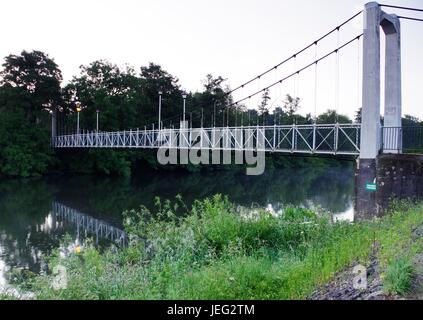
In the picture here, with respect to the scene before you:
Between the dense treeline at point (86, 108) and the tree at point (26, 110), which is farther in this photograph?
the dense treeline at point (86, 108)

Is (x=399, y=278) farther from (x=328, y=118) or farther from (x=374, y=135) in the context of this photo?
(x=328, y=118)

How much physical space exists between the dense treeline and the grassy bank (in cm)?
1871

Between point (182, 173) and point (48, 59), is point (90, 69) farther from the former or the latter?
point (182, 173)

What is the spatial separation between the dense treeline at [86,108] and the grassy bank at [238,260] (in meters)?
18.7

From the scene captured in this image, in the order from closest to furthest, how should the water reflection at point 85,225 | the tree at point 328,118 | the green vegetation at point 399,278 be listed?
the green vegetation at point 399,278, the water reflection at point 85,225, the tree at point 328,118

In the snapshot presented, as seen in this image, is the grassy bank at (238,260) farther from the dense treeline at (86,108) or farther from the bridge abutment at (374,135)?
the dense treeline at (86,108)

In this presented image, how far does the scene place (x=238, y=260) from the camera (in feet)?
14.6

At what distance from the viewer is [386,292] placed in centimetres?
281

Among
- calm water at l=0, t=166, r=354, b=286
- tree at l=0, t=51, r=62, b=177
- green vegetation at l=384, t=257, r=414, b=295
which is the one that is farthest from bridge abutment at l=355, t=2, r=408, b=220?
tree at l=0, t=51, r=62, b=177

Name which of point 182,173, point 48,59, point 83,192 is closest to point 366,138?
point 83,192

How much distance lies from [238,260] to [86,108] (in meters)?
34.6

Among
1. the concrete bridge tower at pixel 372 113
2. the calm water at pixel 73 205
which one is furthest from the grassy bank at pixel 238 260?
the calm water at pixel 73 205

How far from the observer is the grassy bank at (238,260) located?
3684mm
